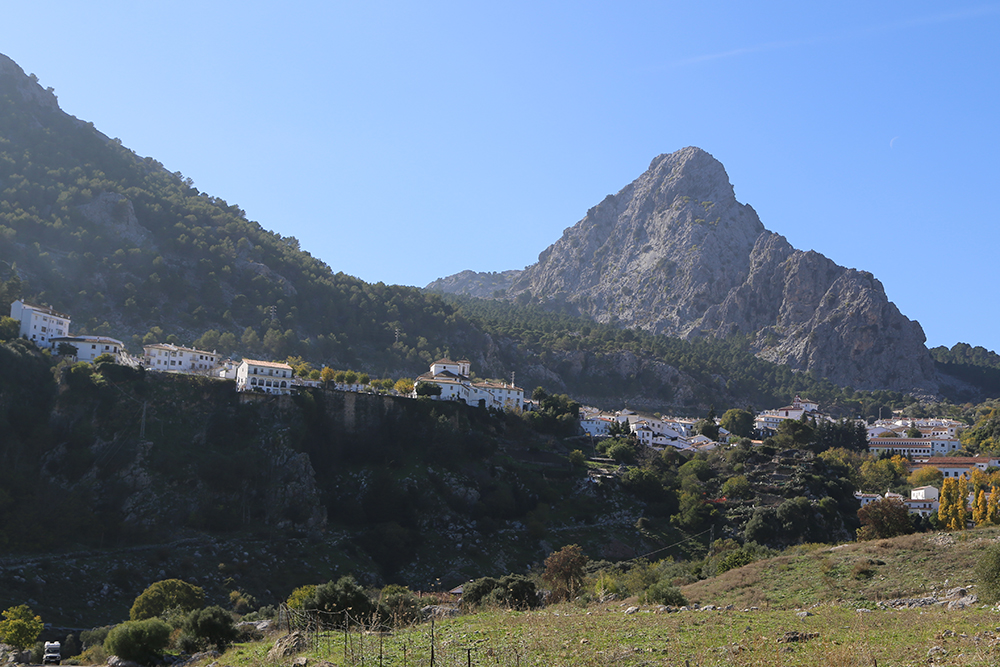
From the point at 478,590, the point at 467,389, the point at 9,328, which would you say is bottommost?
the point at 478,590

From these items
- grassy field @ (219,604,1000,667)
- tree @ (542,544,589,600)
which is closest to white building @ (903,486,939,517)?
tree @ (542,544,589,600)

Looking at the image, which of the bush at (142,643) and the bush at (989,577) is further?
the bush at (142,643)

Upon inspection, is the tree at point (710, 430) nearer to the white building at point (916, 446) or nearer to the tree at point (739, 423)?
the tree at point (739, 423)

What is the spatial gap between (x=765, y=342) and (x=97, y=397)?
164979 millimetres

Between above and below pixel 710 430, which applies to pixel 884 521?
below

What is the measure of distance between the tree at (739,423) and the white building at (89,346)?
77.8 m

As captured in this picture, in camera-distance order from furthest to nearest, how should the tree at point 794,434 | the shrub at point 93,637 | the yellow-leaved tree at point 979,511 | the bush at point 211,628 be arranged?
the tree at point 794,434 < the yellow-leaved tree at point 979,511 < the shrub at point 93,637 < the bush at point 211,628

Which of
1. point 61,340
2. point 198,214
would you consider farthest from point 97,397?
point 198,214

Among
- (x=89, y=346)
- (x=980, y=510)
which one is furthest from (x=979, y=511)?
(x=89, y=346)

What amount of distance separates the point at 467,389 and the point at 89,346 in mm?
37392

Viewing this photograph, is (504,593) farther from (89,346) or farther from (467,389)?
(467,389)

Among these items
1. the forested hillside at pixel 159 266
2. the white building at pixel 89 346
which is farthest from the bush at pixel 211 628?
the forested hillside at pixel 159 266

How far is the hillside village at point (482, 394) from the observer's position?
73750mm

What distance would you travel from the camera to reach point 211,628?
25984mm
